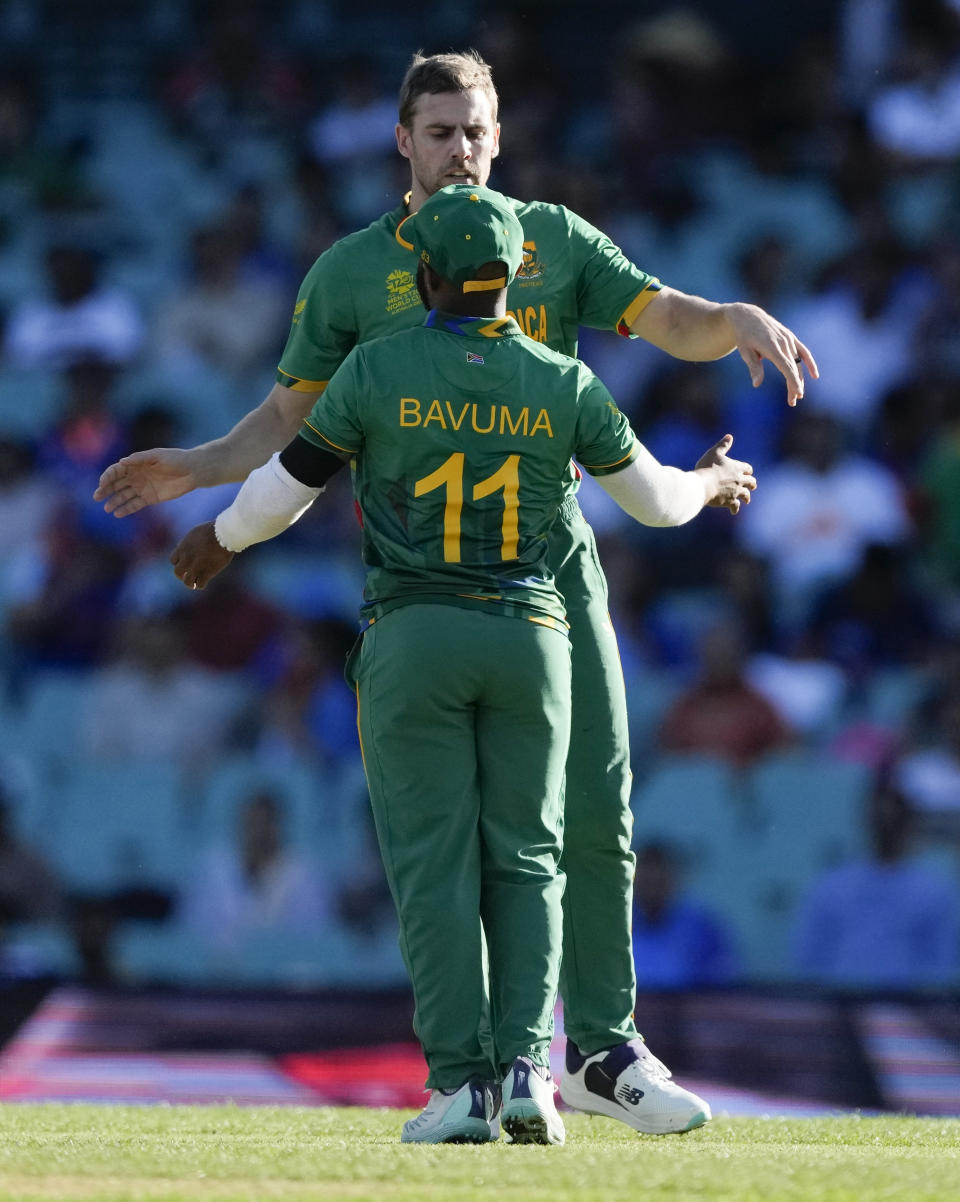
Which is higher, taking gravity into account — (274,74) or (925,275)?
(274,74)

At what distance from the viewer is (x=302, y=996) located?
6.15m

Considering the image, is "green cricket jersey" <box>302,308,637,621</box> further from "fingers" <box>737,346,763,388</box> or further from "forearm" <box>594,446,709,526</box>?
"fingers" <box>737,346,763,388</box>

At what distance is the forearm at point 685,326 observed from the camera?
173 inches

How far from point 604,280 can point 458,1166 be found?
6.71 feet

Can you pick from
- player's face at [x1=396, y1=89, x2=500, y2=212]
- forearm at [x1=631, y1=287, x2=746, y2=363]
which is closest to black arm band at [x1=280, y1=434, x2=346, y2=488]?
player's face at [x1=396, y1=89, x2=500, y2=212]

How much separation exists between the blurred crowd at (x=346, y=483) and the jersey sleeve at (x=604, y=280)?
3.90m

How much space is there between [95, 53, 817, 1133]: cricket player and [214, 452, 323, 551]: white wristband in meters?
0.33

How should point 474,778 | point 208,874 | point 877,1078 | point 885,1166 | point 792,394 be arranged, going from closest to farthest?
point 885,1166, point 474,778, point 792,394, point 877,1078, point 208,874

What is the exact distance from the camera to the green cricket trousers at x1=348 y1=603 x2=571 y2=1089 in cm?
379

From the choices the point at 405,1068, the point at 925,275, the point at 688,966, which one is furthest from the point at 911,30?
the point at 405,1068

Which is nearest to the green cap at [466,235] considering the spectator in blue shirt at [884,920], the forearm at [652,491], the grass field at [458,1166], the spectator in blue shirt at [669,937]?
the forearm at [652,491]

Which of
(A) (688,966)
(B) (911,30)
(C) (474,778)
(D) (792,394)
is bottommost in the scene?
(A) (688,966)

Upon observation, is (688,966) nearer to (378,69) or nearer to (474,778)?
(474,778)

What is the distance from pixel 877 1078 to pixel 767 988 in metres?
0.64
